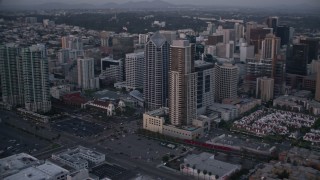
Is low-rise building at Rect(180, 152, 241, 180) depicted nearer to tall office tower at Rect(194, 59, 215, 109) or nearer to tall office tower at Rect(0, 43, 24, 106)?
tall office tower at Rect(194, 59, 215, 109)

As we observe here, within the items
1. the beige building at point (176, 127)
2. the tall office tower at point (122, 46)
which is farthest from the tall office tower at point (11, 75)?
the tall office tower at point (122, 46)

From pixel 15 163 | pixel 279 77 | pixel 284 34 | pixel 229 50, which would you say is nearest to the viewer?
pixel 15 163

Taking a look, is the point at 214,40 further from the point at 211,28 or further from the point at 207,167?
the point at 207,167

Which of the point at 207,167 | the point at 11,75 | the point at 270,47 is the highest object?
the point at 270,47

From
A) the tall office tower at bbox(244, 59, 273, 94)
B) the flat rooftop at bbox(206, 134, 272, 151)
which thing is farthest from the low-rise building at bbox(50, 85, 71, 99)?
the tall office tower at bbox(244, 59, 273, 94)

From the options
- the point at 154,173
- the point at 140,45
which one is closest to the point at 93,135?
the point at 154,173

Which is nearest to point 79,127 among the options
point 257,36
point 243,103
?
point 243,103
